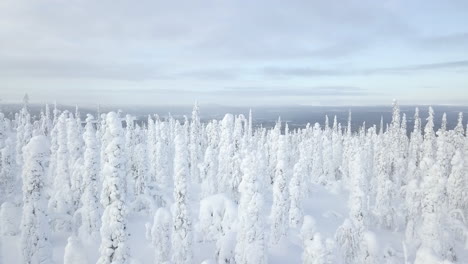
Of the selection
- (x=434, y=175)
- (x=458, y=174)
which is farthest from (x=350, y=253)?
(x=458, y=174)

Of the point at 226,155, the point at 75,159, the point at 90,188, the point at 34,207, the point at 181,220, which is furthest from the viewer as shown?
the point at 226,155

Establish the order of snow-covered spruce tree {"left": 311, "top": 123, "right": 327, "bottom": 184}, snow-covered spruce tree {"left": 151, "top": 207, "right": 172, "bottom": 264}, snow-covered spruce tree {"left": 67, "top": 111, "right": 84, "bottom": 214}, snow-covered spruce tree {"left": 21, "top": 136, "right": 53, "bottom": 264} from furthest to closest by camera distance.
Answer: snow-covered spruce tree {"left": 311, "top": 123, "right": 327, "bottom": 184}
snow-covered spruce tree {"left": 67, "top": 111, "right": 84, "bottom": 214}
snow-covered spruce tree {"left": 151, "top": 207, "right": 172, "bottom": 264}
snow-covered spruce tree {"left": 21, "top": 136, "right": 53, "bottom": 264}

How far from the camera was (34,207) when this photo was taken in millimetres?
24281

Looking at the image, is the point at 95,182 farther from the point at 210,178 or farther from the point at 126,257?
the point at 210,178

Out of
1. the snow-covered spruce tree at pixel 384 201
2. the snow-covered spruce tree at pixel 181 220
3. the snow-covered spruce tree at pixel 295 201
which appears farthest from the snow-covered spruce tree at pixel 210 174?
the snow-covered spruce tree at pixel 384 201

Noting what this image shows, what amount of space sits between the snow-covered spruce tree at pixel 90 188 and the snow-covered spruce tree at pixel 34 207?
328 inches

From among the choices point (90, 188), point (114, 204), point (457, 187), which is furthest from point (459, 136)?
point (114, 204)

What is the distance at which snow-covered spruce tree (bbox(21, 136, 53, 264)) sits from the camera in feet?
79.0

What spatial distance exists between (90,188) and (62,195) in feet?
31.2

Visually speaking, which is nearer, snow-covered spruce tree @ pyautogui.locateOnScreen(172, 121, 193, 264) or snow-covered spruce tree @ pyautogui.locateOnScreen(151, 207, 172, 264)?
snow-covered spruce tree @ pyautogui.locateOnScreen(172, 121, 193, 264)

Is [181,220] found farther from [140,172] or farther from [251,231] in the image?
[140,172]

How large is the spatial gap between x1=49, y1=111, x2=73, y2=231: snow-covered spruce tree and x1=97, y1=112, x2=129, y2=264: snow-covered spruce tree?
22577 mm

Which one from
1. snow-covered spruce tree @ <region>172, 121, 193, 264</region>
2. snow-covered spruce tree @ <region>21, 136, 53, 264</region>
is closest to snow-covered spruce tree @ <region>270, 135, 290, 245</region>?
snow-covered spruce tree @ <region>172, 121, 193, 264</region>

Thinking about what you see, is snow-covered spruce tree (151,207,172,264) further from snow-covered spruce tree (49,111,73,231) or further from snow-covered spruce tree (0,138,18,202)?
snow-covered spruce tree (0,138,18,202)
